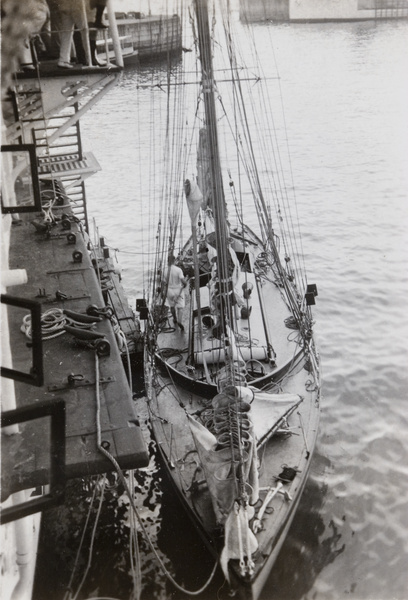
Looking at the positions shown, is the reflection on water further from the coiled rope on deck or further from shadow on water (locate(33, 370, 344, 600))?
the coiled rope on deck

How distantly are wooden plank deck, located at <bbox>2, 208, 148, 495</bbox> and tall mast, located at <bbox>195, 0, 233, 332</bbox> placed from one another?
9.40ft

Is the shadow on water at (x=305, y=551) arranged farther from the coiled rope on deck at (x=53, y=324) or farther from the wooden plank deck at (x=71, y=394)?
the coiled rope on deck at (x=53, y=324)

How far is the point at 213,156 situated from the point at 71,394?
21.4 feet

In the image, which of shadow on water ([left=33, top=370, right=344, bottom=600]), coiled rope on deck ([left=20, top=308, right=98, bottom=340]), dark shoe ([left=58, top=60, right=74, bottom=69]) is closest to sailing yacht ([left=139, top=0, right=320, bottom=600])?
shadow on water ([left=33, top=370, right=344, bottom=600])

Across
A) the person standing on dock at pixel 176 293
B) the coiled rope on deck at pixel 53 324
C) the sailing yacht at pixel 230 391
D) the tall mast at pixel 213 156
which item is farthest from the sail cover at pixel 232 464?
the person standing on dock at pixel 176 293

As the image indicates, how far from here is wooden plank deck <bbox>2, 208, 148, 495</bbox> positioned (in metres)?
6.38

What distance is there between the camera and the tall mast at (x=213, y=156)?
A: 12148 millimetres

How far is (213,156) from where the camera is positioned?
12195mm

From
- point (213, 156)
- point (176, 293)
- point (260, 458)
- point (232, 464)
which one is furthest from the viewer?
point (176, 293)

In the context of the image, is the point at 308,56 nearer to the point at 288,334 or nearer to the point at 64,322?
the point at 288,334

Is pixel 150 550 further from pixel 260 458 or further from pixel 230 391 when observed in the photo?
pixel 230 391

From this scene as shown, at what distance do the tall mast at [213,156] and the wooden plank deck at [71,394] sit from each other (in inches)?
113

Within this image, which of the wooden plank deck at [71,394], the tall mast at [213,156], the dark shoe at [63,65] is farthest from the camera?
the tall mast at [213,156]

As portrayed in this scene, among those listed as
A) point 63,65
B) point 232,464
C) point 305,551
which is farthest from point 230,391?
point 63,65
